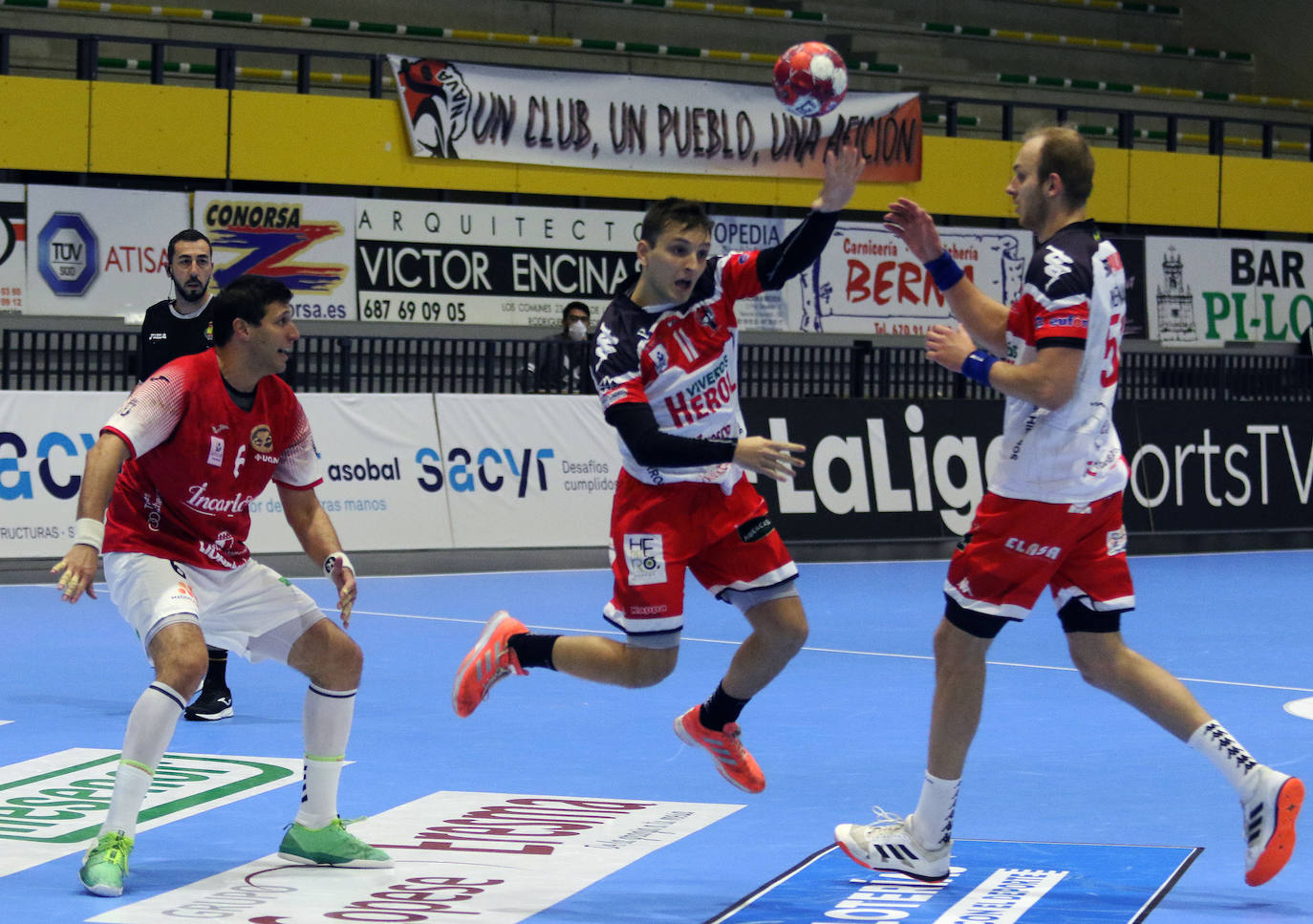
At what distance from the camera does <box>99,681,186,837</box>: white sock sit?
5.56m

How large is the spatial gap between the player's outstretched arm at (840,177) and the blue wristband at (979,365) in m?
0.79

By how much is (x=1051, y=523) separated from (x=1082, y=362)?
0.50 meters

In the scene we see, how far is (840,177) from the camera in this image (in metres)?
6.05

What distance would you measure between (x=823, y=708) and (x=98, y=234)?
1146cm

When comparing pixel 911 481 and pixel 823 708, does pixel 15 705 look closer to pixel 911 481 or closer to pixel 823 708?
pixel 823 708

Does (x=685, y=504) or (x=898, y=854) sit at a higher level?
(x=685, y=504)

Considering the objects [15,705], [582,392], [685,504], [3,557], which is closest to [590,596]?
[582,392]

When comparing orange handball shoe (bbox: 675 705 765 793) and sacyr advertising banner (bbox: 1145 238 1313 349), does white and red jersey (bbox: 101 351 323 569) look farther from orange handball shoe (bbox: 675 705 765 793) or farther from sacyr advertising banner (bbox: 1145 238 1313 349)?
sacyr advertising banner (bbox: 1145 238 1313 349)

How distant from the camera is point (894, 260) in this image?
22.0 meters

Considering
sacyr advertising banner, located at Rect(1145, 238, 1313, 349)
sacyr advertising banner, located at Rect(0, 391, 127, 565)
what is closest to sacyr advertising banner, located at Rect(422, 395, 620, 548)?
sacyr advertising banner, located at Rect(0, 391, 127, 565)

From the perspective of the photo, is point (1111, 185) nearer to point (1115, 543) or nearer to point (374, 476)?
point (374, 476)

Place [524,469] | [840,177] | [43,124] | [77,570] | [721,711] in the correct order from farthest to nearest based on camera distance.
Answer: [43,124] → [524,469] → [721,711] → [840,177] → [77,570]

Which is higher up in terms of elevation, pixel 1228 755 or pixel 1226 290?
pixel 1226 290

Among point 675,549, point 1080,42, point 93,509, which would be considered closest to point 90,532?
point 93,509
